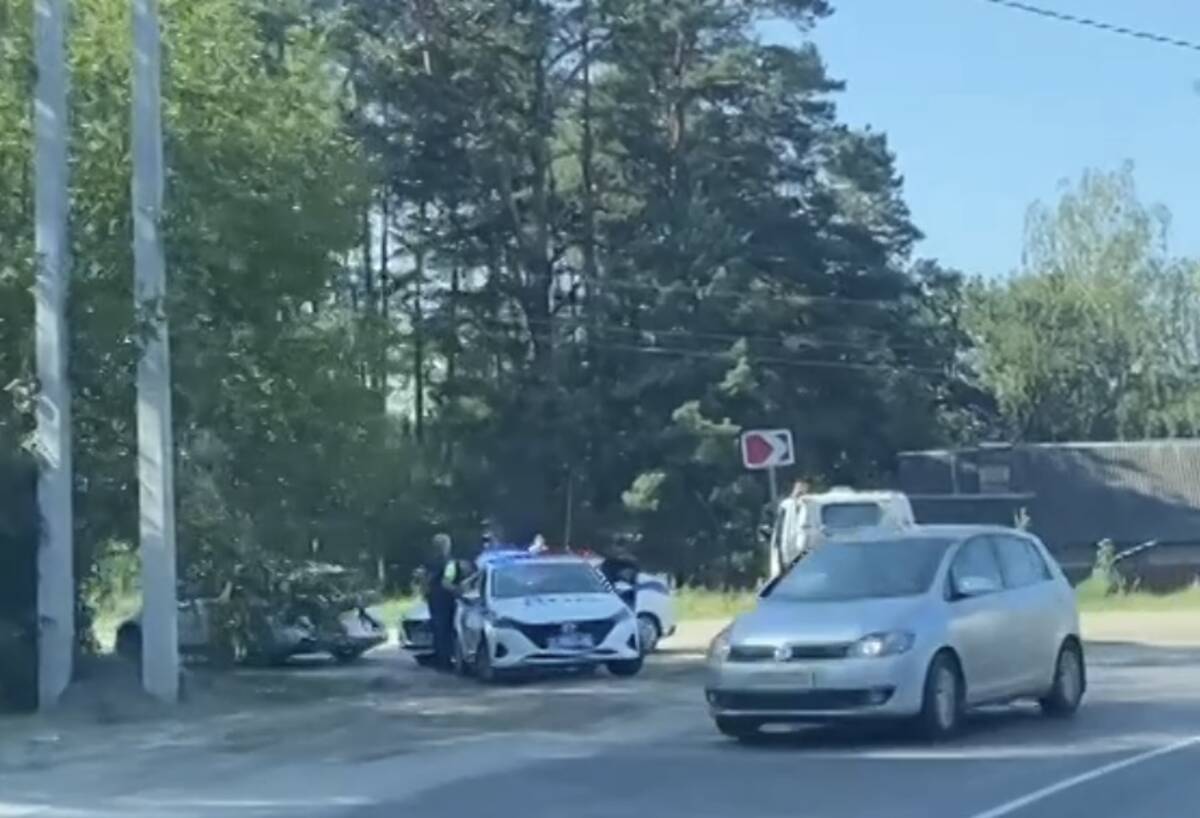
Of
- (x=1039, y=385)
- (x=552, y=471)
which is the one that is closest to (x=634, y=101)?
(x=552, y=471)

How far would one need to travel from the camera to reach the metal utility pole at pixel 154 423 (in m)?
25.3

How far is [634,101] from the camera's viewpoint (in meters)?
68.7

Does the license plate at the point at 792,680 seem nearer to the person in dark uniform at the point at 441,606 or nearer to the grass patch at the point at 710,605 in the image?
the person in dark uniform at the point at 441,606

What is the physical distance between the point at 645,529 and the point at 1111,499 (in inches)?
720

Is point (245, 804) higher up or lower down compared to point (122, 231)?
lower down

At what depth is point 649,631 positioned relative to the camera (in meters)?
34.2

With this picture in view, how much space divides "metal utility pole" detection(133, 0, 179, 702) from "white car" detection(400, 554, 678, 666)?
7.55 metres

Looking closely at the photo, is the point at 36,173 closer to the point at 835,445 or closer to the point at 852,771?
the point at 852,771

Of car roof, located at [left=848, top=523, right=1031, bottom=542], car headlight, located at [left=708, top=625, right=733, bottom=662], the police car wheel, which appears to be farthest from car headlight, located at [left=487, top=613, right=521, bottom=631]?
car headlight, located at [left=708, top=625, right=733, bottom=662]

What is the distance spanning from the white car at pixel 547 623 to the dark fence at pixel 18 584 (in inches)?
222

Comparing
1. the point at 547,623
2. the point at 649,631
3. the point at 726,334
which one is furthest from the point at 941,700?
the point at 726,334

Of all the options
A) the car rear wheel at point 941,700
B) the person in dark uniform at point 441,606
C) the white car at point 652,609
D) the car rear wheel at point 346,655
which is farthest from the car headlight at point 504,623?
the car rear wheel at point 941,700

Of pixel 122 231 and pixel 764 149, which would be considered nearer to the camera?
pixel 122 231

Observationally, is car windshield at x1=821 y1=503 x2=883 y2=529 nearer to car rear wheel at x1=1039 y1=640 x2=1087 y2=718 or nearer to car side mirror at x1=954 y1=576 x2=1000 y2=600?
car rear wheel at x1=1039 y1=640 x2=1087 y2=718
